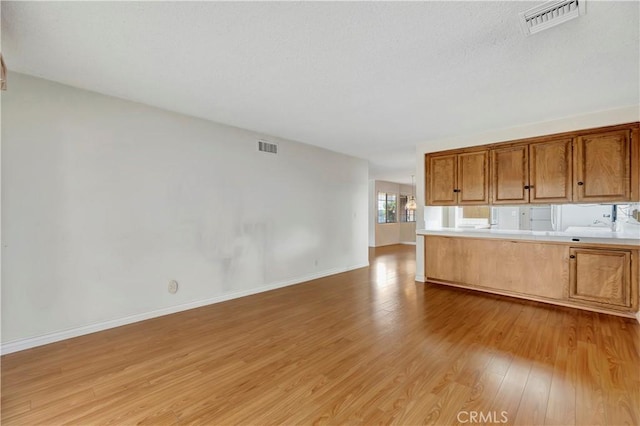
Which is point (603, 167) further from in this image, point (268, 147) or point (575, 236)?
point (268, 147)

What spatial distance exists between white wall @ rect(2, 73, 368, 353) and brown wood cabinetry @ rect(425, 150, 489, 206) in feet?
8.32

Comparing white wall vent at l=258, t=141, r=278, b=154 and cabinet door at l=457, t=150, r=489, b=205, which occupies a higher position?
white wall vent at l=258, t=141, r=278, b=154

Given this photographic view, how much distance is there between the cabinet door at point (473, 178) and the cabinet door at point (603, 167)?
105 centimetres

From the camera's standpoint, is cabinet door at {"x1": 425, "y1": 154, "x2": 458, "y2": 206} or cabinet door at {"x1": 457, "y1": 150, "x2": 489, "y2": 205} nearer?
cabinet door at {"x1": 457, "y1": 150, "x2": 489, "y2": 205}

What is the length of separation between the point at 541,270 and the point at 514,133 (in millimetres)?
1976

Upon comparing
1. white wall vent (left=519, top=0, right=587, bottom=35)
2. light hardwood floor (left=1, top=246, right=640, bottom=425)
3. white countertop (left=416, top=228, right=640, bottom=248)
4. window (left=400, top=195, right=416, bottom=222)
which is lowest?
light hardwood floor (left=1, top=246, right=640, bottom=425)

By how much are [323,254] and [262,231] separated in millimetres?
A: 1588

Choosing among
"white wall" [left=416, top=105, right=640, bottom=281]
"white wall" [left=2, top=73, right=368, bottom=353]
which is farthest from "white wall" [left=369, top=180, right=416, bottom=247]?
"white wall" [left=2, top=73, right=368, bottom=353]

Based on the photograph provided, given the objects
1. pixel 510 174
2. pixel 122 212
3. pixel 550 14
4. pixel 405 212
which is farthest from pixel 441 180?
pixel 405 212

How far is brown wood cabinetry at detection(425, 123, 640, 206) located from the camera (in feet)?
11.0

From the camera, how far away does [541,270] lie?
3.82 metres

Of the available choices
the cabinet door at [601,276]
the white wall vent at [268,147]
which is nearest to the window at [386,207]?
the white wall vent at [268,147]

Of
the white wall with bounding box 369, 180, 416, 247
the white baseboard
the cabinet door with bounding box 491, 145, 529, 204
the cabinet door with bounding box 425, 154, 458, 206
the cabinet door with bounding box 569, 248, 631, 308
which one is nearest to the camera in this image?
the white baseboard

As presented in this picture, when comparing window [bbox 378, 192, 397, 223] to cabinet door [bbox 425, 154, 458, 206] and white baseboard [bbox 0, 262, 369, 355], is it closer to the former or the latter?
cabinet door [bbox 425, 154, 458, 206]
